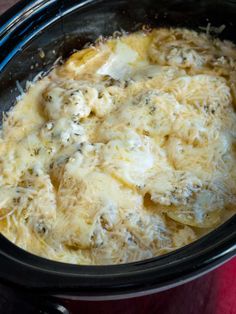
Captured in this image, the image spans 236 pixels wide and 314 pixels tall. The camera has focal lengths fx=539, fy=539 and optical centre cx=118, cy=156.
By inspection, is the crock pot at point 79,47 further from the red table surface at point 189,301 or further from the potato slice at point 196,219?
the potato slice at point 196,219

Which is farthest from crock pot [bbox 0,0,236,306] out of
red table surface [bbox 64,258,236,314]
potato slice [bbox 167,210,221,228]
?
potato slice [bbox 167,210,221,228]

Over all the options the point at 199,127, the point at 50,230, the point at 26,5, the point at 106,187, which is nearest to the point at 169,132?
the point at 199,127

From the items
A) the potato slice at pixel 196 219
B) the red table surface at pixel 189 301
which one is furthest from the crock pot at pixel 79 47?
the potato slice at pixel 196 219

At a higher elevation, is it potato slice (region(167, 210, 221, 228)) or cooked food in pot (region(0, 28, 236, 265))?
cooked food in pot (region(0, 28, 236, 265))

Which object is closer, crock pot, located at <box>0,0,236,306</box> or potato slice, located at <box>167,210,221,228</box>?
crock pot, located at <box>0,0,236,306</box>

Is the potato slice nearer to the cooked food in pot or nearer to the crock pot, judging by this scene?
the cooked food in pot

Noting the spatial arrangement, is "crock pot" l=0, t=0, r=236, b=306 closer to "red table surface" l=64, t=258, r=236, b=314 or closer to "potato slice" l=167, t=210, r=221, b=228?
"red table surface" l=64, t=258, r=236, b=314

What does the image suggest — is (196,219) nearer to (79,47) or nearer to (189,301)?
(189,301)
